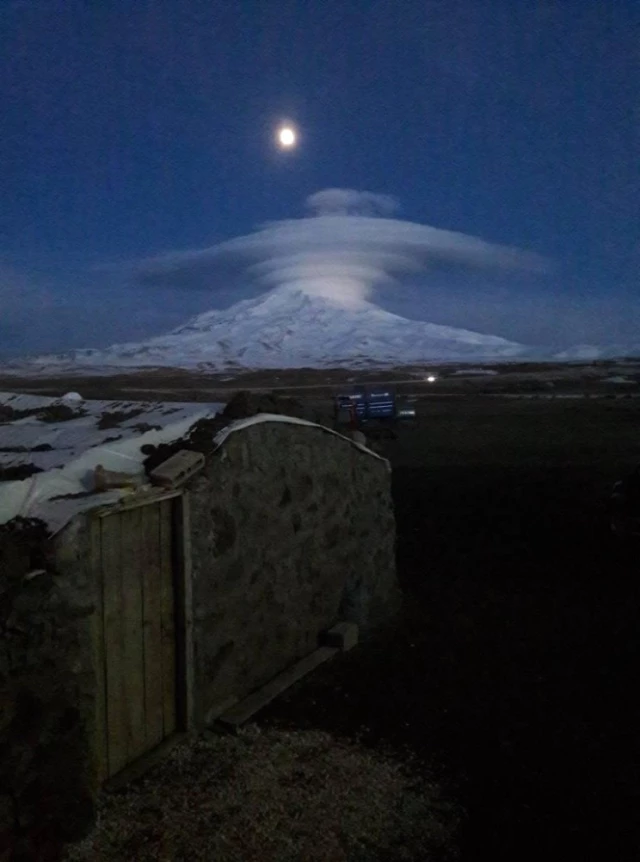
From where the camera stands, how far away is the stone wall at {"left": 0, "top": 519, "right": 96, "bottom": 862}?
4.18 meters

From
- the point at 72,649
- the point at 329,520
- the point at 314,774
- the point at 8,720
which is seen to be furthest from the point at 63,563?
the point at 329,520

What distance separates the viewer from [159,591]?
18.1 ft

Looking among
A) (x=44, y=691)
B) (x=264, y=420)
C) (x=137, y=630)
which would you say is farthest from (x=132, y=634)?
(x=264, y=420)

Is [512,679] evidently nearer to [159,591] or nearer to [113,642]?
[159,591]

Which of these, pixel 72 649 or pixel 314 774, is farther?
pixel 314 774

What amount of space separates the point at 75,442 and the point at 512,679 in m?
4.31

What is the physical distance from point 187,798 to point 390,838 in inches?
50.5

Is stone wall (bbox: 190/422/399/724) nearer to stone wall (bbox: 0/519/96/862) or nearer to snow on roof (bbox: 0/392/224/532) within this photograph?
snow on roof (bbox: 0/392/224/532)

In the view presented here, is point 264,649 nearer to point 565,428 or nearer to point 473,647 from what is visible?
point 473,647

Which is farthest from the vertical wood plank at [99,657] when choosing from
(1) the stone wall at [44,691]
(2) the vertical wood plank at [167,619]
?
(2) the vertical wood plank at [167,619]

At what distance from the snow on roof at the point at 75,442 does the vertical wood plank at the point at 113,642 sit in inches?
11.6

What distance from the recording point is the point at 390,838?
460 centimetres

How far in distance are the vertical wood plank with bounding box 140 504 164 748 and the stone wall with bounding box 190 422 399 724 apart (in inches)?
12.6

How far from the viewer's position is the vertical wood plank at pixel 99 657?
4828 mm
